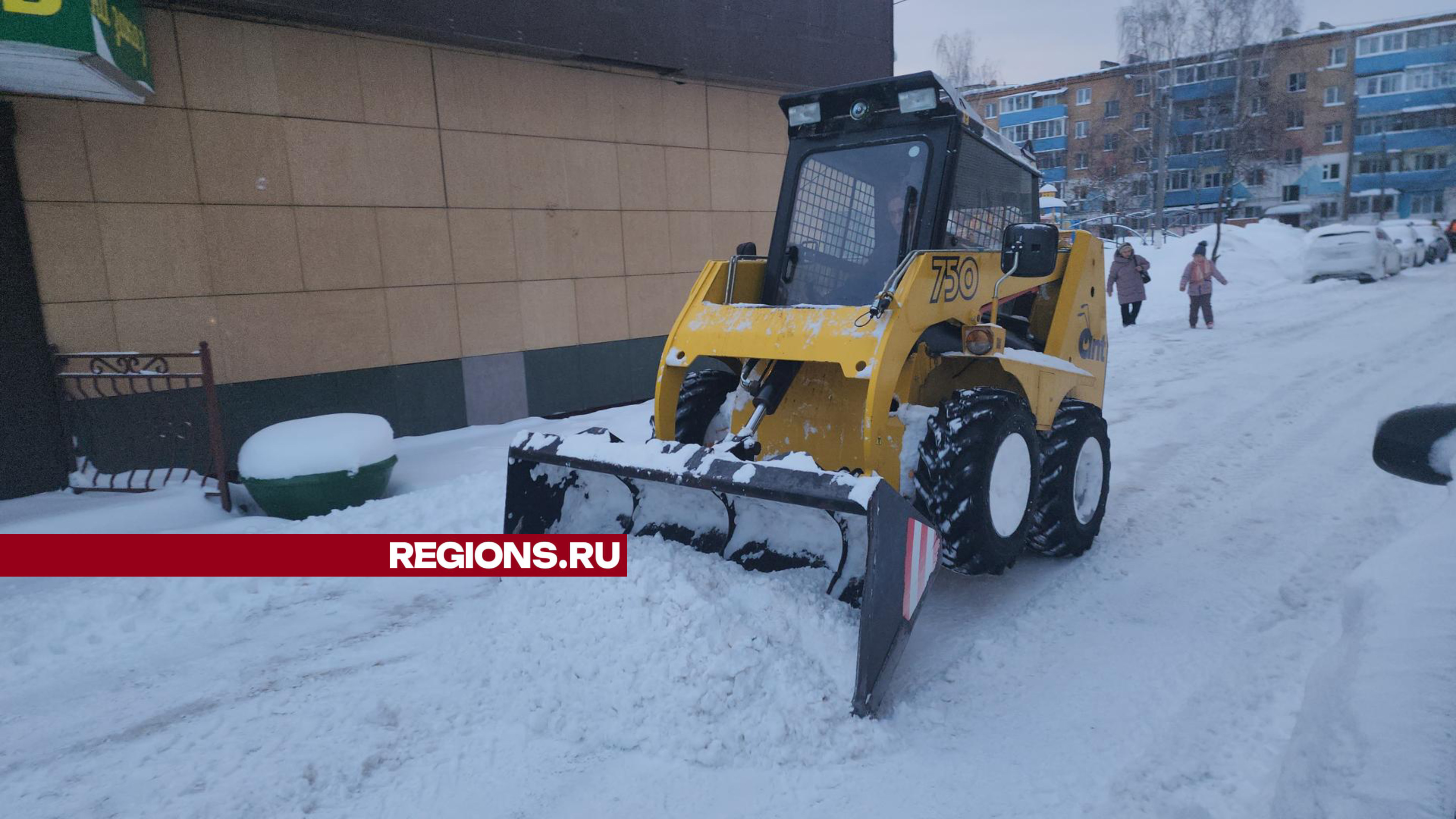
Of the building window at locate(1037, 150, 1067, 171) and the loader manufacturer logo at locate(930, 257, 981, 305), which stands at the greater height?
the building window at locate(1037, 150, 1067, 171)

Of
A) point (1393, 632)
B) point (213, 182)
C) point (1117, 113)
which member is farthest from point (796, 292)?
point (1117, 113)

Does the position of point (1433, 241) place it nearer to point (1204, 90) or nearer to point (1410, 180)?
point (1204, 90)

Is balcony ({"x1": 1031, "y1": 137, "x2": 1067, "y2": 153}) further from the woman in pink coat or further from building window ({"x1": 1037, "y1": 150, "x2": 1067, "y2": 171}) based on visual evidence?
the woman in pink coat

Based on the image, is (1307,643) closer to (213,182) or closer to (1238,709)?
(1238,709)

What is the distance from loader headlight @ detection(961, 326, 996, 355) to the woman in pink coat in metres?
11.4

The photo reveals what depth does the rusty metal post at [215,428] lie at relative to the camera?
6.02 meters

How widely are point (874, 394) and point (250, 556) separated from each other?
4165 millimetres

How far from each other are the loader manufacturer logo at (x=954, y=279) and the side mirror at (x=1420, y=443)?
2007 mm

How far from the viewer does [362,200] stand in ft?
25.3

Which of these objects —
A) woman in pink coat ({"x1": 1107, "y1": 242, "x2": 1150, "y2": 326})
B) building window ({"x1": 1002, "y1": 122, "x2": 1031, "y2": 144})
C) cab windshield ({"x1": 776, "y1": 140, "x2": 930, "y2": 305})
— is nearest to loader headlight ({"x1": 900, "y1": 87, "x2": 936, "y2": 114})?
cab windshield ({"x1": 776, "y1": 140, "x2": 930, "y2": 305})

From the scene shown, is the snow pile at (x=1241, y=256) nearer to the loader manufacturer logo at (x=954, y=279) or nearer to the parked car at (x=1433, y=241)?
the parked car at (x=1433, y=241)

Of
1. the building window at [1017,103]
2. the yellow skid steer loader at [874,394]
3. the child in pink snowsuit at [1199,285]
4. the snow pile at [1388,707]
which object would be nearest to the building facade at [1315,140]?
the building window at [1017,103]

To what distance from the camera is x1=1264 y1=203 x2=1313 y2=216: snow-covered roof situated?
46656 mm

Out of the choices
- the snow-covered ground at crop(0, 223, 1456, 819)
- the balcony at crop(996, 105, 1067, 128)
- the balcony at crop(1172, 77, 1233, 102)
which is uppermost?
the balcony at crop(996, 105, 1067, 128)
